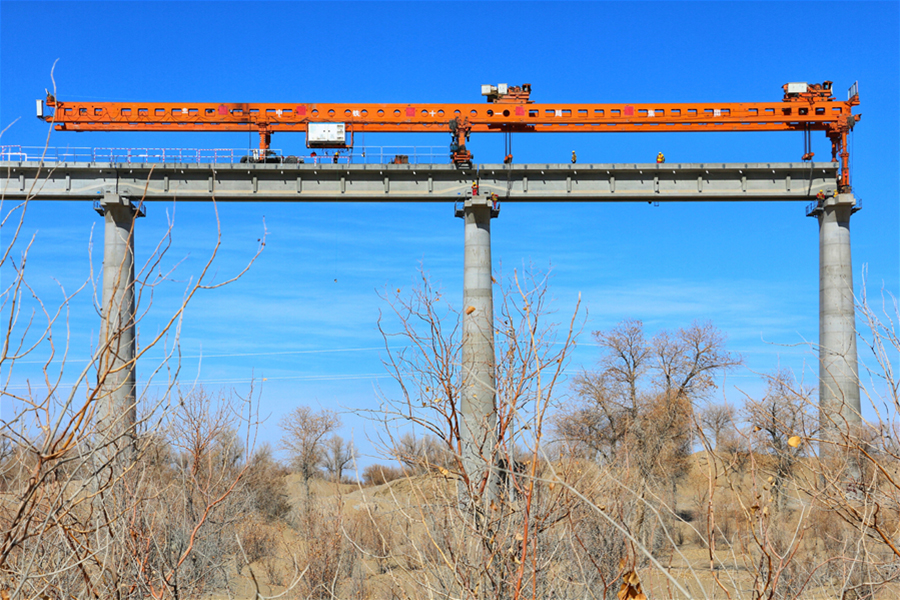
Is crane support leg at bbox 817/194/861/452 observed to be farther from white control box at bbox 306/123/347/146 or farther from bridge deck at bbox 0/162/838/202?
white control box at bbox 306/123/347/146

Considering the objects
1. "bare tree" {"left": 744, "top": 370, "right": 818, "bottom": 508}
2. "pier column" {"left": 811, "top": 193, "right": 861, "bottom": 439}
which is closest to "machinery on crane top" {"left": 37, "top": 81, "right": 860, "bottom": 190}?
"pier column" {"left": 811, "top": 193, "right": 861, "bottom": 439}

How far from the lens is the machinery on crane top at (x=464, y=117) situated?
3312 centimetres

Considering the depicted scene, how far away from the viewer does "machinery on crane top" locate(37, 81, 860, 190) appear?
33.1 metres

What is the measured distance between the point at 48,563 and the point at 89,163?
88.1ft

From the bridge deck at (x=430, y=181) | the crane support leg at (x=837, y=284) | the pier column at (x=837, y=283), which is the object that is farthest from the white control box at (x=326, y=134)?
the crane support leg at (x=837, y=284)

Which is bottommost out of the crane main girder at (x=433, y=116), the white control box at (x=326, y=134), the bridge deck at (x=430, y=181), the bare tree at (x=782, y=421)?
the bare tree at (x=782, y=421)

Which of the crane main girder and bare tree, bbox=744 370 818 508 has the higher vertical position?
the crane main girder

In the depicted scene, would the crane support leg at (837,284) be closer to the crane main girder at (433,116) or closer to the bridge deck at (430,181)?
the bridge deck at (430,181)

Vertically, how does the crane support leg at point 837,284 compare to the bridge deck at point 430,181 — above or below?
below

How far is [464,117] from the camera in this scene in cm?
3306

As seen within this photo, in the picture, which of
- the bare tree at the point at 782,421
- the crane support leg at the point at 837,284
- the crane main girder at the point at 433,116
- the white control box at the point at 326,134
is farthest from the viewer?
the crane main girder at the point at 433,116

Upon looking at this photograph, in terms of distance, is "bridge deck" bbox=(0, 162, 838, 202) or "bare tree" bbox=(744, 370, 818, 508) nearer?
"bare tree" bbox=(744, 370, 818, 508)

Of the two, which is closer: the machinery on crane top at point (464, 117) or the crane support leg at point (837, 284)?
the crane support leg at point (837, 284)

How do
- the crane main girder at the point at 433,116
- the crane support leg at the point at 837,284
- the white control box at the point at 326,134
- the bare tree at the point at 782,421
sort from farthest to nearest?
the crane main girder at the point at 433,116, the white control box at the point at 326,134, the crane support leg at the point at 837,284, the bare tree at the point at 782,421
